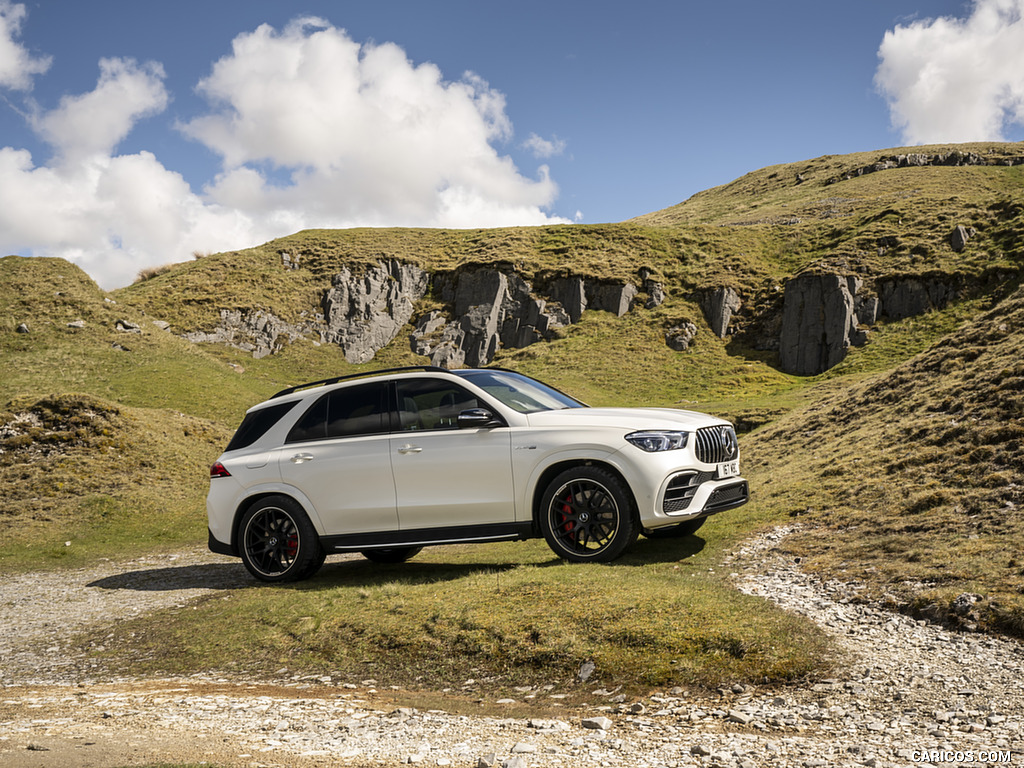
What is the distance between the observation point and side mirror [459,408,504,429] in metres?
8.12

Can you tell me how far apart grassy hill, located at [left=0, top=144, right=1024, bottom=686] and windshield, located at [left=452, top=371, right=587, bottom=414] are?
184 cm

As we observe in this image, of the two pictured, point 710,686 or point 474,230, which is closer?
point 710,686

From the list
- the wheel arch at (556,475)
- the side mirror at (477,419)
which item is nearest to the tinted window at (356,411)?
the side mirror at (477,419)

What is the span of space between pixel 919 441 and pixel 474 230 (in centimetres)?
6863

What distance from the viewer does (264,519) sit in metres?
9.27

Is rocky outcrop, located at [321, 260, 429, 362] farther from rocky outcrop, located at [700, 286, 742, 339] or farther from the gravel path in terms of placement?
the gravel path

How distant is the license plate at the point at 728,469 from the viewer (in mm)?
8366

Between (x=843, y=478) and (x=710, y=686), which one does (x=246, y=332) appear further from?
(x=710, y=686)

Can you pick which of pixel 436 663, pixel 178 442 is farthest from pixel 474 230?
pixel 436 663

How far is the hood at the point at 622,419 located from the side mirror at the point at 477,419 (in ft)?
1.33

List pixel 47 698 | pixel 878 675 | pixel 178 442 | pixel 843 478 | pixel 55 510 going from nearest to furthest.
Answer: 1. pixel 878 675
2. pixel 47 698
3. pixel 843 478
4. pixel 55 510
5. pixel 178 442

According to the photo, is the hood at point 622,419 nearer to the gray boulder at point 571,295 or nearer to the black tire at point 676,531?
the black tire at point 676,531

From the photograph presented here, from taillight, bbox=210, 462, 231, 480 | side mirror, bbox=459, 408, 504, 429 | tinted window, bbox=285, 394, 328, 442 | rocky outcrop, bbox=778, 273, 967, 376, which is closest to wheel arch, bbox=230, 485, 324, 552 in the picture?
taillight, bbox=210, 462, 231, 480

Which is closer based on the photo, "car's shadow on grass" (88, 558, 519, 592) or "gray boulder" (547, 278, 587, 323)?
"car's shadow on grass" (88, 558, 519, 592)
